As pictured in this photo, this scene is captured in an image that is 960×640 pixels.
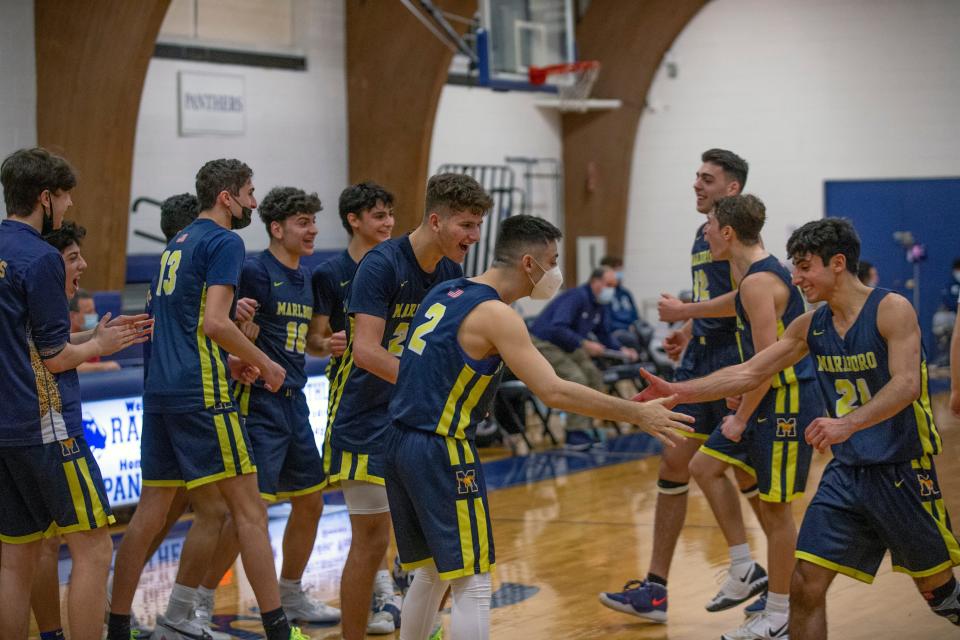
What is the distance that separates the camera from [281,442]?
5383 millimetres

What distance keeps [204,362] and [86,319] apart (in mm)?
4852

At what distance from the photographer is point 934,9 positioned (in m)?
17.5

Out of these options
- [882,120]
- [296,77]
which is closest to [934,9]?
[882,120]

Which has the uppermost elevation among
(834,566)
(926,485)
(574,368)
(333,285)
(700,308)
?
(333,285)

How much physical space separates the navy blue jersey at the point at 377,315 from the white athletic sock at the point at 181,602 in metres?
0.93

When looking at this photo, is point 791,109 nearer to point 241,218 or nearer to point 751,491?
point 751,491

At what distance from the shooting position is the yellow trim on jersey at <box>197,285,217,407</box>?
4.83 m

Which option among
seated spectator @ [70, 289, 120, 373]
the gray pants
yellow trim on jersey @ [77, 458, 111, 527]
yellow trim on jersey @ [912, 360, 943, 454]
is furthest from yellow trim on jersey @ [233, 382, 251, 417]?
the gray pants

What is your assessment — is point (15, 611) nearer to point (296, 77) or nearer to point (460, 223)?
point (460, 223)

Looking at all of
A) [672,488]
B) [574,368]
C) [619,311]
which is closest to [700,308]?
[672,488]

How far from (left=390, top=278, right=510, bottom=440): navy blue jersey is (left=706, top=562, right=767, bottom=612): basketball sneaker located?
213 centimetres

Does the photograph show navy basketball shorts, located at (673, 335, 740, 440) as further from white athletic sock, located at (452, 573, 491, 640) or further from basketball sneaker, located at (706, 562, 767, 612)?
white athletic sock, located at (452, 573, 491, 640)

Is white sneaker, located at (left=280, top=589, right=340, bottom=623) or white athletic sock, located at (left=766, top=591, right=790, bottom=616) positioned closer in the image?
white athletic sock, located at (left=766, top=591, right=790, bottom=616)

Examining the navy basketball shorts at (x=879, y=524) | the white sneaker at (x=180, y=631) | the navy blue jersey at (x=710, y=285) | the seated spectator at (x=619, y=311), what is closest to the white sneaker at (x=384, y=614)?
the white sneaker at (x=180, y=631)
